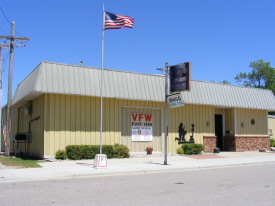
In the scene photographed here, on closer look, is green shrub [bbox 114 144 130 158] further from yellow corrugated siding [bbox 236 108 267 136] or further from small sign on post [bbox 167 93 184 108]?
yellow corrugated siding [bbox 236 108 267 136]

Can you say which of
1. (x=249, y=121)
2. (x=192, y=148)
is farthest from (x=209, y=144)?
(x=249, y=121)

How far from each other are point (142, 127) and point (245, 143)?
9.37 metres

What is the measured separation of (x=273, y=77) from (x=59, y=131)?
151 feet

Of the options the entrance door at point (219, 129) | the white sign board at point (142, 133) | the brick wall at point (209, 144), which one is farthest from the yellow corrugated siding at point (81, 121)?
the entrance door at point (219, 129)

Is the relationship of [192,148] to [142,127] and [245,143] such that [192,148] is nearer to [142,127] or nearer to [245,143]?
[142,127]

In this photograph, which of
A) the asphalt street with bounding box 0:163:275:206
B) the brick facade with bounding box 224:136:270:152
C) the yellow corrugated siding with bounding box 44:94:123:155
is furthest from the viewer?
the brick facade with bounding box 224:136:270:152

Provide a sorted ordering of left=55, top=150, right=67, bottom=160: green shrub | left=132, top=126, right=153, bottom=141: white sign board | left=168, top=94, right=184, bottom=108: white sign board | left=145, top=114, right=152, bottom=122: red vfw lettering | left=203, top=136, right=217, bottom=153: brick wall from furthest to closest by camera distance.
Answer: left=203, top=136, right=217, bottom=153: brick wall, left=145, top=114, right=152, bottom=122: red vfw lettering, left=132, top=126, right=153, bottom=141: white sign board, left=55, top=150, right=67, bottom=160: green shrub, left=168, top=94, right=184, bottom=108: white sign board

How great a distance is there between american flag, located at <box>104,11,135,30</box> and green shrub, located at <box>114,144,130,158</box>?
711 cm

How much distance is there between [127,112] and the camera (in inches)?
783

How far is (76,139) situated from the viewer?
58.9 feet

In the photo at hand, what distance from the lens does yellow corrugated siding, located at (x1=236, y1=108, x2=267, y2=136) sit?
24.6 meters

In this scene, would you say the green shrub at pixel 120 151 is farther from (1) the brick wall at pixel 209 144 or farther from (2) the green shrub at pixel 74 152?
(1) the brick wall at pixel 209 144

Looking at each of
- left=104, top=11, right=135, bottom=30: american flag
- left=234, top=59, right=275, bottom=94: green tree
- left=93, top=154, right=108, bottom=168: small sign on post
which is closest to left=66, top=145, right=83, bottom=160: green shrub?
left=93, top=154, right=108, bottom=168: small sign on post

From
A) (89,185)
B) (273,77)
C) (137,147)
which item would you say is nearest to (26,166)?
(89,185)
